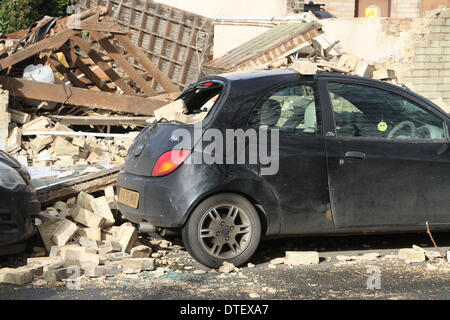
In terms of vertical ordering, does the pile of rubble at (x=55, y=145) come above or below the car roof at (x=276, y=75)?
below

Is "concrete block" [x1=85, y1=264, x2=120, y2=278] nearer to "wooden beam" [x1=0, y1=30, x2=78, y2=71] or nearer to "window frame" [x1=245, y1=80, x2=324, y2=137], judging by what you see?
"window frame" [x1=245, y1=80, x2=324, y2=137]

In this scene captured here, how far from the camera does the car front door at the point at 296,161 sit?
6.12 m

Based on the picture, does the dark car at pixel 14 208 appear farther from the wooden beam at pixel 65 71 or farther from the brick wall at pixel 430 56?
the brick wall at pixel 430 56

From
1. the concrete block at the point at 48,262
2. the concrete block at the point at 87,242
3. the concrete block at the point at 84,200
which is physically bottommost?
the concrete block at the point at 48,262

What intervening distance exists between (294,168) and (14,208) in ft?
8.14

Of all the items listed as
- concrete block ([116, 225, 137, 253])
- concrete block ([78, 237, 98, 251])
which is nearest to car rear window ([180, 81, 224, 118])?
concrete block ([116, 225, 137, 253])

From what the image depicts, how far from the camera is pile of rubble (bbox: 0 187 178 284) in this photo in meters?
5.76

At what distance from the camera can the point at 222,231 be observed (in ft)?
19.7

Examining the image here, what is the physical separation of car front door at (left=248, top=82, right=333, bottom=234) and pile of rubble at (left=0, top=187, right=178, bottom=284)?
51.0 inches

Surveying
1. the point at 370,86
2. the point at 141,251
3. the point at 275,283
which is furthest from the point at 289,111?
A: the point at 141,251

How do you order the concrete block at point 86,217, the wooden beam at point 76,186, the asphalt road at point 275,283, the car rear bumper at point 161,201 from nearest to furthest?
1. the asphalt road at point 275,283
2. the car rear bumper at point 161,201
3. the concrete block at point 86,217
4. the wooden beam at point 76,186

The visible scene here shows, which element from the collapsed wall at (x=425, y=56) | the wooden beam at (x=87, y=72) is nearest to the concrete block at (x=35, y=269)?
the wooden beam at (x=87, y=72)

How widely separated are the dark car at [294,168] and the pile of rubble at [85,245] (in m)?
0.36
